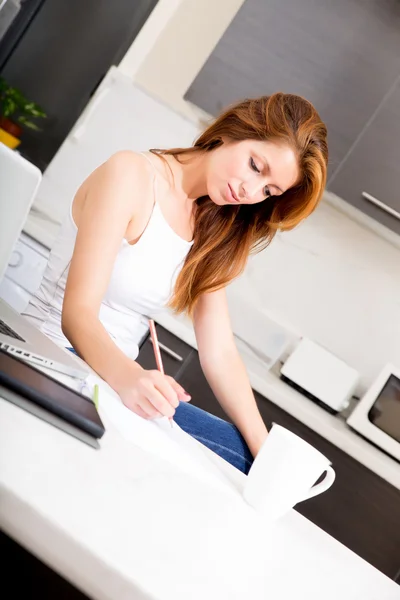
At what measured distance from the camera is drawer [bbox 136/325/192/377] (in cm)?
234

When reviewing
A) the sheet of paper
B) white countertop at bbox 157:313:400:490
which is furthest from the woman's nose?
white countertop at bbox 157:313:400:490

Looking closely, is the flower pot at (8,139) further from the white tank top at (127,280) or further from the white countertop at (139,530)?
the white countertop at (139,530)

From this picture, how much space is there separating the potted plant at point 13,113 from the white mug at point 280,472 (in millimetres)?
2338

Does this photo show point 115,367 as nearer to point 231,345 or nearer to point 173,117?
point 231,345

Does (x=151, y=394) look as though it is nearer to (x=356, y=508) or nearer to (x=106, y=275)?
(x=106, y=275)

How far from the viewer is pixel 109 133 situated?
2.89 metres

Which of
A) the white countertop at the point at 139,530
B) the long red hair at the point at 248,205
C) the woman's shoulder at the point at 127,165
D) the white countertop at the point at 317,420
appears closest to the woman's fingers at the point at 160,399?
the white countertop at the point at 139,530

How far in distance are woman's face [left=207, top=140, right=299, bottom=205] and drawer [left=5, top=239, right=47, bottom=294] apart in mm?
1182

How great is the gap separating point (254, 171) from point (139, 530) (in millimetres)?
955

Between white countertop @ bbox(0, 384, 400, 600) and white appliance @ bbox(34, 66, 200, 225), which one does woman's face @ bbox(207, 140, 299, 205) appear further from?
white appliance @ bbox(34, 66, 200, 225)

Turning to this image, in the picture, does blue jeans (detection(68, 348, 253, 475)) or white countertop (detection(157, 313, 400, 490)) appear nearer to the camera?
blue jeans (detection(68, 348, 253, 475))

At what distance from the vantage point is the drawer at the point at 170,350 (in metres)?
2.34

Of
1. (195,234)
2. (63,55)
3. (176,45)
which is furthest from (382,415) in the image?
(63,55)

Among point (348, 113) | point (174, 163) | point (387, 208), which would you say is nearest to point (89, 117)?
point (348, 113)
